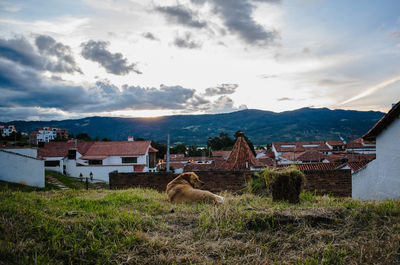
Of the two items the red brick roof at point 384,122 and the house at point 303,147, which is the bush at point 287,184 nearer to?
the red brick roof at point 384,122

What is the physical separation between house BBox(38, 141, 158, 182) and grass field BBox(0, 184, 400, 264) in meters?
32.9

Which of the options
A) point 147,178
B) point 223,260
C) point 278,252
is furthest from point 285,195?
point 147,178

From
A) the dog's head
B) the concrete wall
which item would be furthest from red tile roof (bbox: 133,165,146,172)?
the dog's head

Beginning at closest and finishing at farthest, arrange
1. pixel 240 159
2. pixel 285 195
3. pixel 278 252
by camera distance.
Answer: pixel 278 252 → pixel 285 195 → pixel 240 159

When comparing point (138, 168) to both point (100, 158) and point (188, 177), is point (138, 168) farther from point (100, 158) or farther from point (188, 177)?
point (188, 177)

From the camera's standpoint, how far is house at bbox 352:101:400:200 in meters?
11.0

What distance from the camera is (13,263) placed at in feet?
9.29

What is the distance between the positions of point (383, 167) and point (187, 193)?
1018cm

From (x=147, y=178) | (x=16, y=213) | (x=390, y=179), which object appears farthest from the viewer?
(x=147, y=178)

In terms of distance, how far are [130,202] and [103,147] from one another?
38929 mm

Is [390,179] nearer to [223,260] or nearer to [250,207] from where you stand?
[250,207]

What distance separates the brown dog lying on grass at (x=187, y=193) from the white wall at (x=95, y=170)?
30298mm

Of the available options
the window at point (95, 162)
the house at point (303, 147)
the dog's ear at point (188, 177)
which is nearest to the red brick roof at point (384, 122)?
the dog's ear at point (188, 177)

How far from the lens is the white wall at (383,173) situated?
11039mm
